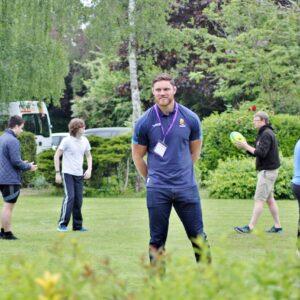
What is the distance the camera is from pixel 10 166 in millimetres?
13367

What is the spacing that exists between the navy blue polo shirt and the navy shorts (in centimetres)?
6

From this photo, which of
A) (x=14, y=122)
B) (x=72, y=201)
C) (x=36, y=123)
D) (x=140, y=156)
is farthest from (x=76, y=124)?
(x=36, y=123)

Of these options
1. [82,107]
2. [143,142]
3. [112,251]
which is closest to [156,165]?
[143,142]

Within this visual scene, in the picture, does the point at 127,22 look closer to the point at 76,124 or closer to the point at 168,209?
the point at 76,124

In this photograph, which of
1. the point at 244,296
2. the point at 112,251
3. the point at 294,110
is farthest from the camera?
the point at 294,110

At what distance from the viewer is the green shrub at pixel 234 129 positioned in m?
24.3

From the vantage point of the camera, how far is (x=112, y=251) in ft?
39.0

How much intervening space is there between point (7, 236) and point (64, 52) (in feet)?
43.7

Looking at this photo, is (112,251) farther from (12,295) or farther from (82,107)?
(82,107)

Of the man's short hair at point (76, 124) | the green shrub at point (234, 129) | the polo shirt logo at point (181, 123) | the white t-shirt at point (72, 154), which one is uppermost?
the polo shirt logo at point (181, 123)

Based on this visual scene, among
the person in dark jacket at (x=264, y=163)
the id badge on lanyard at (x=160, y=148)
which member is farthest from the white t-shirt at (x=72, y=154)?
the id badge on lanyard at (x=160, y=148)

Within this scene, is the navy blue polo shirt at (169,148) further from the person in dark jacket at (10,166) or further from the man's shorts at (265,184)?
the man's shorts at (265,184)

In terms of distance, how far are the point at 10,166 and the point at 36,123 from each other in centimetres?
2607

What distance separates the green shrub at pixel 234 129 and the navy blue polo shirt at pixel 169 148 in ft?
51.8
